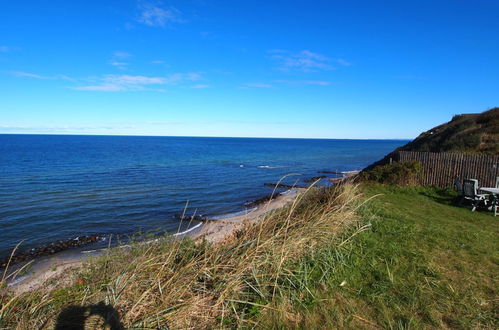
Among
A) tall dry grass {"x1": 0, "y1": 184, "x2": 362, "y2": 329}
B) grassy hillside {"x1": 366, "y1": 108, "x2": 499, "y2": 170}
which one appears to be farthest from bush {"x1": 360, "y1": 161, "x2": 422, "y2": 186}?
tall dry grass {"x1": 0, "y1": 184, "x2": 362, "y2": 329}

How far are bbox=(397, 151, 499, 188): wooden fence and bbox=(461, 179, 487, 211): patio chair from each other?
3.27m

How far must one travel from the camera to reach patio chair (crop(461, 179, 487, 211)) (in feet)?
35.2

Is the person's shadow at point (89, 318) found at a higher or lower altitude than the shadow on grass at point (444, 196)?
higher

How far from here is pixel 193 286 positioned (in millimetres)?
3336

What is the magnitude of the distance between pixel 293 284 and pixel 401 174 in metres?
12.9

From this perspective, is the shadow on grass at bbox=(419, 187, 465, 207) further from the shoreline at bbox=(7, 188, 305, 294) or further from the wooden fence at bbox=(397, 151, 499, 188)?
the shoreline at bbox=(7, 188, 305, 294)

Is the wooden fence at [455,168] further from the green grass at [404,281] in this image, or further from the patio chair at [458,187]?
the green grass at [404,281]

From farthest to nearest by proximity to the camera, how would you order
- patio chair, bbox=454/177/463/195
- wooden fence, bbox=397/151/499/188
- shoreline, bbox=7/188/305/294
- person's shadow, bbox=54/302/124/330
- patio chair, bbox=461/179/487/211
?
wooden fence, bbox=397/151/499/188 < patio chair, bbox=454/177/463/195 < patio chair, bbox=461/179/487/211 < shoreline, bbox=7/188/305/294 < person's shadow, bbox=54/302/124/330

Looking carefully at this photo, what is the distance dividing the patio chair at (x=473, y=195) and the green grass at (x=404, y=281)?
4.02 metres

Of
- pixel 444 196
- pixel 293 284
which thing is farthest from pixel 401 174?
pixel 293 284

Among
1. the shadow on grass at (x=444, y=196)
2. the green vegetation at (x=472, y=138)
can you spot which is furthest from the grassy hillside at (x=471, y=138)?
the shadow on grass at (x=444, y=196)

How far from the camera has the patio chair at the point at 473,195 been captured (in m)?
10.7

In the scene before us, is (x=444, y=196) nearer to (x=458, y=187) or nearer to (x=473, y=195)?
(x=458, y=187)

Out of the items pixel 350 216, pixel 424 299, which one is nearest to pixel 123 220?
pixel 350 216
